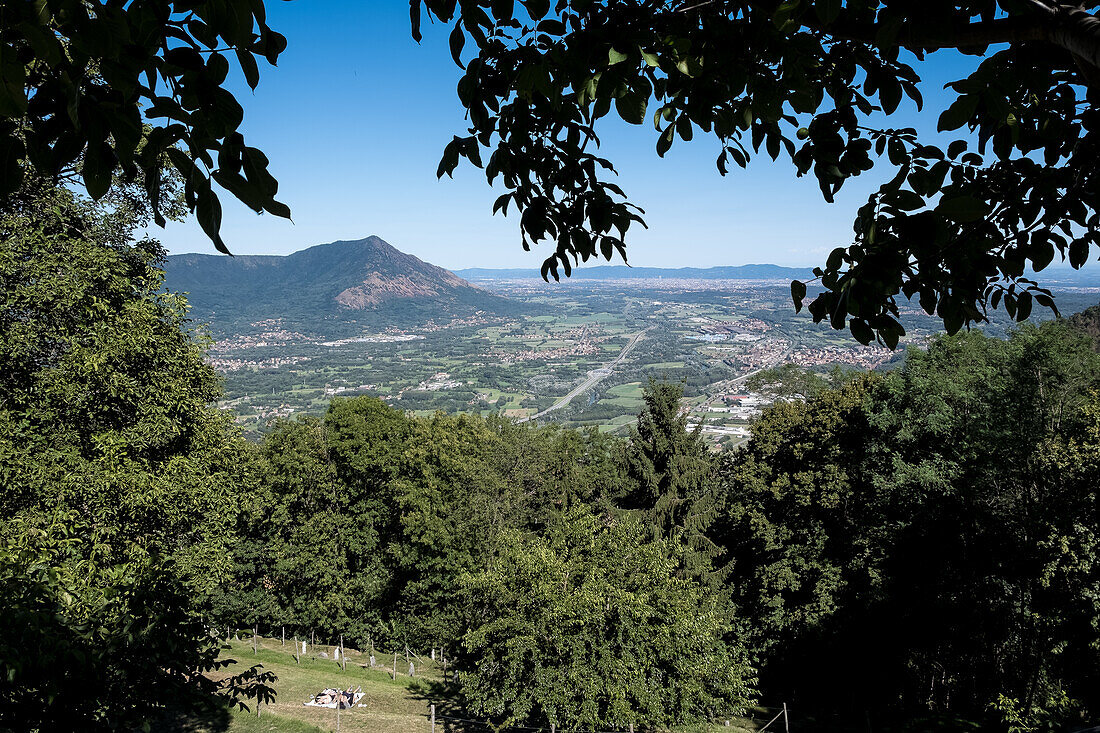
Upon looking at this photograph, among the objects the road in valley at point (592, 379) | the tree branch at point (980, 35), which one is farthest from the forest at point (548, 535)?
the road in valley at point (592, 379)

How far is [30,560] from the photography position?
518 centimetres

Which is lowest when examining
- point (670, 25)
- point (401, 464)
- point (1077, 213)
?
point (401, 464)

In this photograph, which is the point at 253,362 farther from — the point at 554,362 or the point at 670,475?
the point at 670,475

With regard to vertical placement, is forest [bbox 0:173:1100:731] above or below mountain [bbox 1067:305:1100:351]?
below

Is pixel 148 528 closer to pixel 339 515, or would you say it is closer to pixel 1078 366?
pixel 339 515

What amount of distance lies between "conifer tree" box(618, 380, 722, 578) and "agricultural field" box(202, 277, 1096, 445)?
117 feet

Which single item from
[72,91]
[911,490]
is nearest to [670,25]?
[72,91]

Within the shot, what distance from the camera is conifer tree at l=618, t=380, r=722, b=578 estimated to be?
2155 centimetres

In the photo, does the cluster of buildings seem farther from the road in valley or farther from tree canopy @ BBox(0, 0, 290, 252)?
tree canopy @ BBox(0, 0, 290, 252)

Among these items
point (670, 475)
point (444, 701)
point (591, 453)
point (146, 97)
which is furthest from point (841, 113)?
point (591, 453)

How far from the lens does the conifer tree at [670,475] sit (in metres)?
21.5

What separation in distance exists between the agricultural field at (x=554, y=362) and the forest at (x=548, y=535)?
122 ft

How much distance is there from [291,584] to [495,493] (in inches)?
366

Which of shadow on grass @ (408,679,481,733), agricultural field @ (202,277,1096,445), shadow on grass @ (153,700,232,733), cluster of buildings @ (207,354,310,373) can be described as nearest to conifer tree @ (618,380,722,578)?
shadow on grass @ (408,679,481,733)
